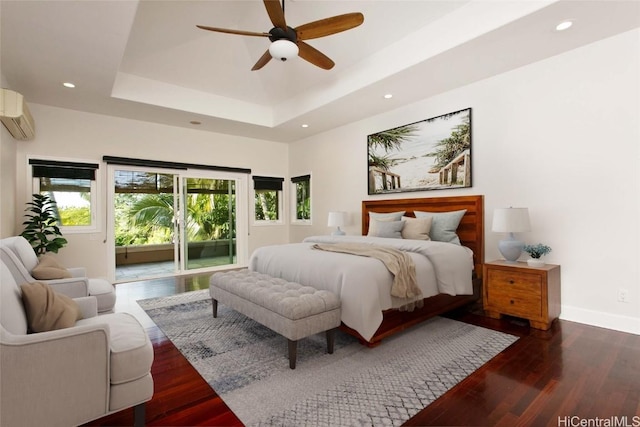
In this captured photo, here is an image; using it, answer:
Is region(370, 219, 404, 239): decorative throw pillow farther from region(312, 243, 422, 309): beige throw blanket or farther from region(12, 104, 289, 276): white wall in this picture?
region(12, 104, 289, 276): white wall

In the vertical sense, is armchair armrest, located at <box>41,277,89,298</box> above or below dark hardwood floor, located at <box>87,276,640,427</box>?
above

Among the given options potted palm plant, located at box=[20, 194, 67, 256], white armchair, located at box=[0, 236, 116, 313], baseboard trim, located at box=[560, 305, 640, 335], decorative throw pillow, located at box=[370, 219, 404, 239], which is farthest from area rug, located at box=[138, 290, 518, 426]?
potted palm plant, located at box=[20, 194, 67, 256]

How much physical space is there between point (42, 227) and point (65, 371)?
→ 4003 millimetres

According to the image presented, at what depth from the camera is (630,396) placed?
1880mm

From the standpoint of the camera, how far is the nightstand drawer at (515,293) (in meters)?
2.97

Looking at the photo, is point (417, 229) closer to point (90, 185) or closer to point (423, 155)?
point (423, 155)

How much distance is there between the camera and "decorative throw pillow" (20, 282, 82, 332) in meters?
1.63

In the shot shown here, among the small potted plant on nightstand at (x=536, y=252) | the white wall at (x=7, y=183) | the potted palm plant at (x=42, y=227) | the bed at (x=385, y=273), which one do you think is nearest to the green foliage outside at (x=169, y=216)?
the potted palm plant at (x=42, y=227)

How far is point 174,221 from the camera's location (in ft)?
19.1

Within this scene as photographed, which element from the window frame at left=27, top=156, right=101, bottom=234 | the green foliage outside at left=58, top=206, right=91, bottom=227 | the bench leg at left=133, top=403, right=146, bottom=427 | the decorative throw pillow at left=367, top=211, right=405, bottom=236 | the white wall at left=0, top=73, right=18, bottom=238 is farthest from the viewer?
the green foliage outside at left=58, top=206, right=91, bottom=227

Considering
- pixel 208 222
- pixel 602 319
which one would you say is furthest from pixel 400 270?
pixel 208 222

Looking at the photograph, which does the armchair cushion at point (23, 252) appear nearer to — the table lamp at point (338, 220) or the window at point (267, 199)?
the table lamp at point (338, 220)

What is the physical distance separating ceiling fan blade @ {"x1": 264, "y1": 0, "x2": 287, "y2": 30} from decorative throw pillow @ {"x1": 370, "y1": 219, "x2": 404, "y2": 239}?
261 centimetres

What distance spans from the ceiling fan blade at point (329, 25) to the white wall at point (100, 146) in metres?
3.84
